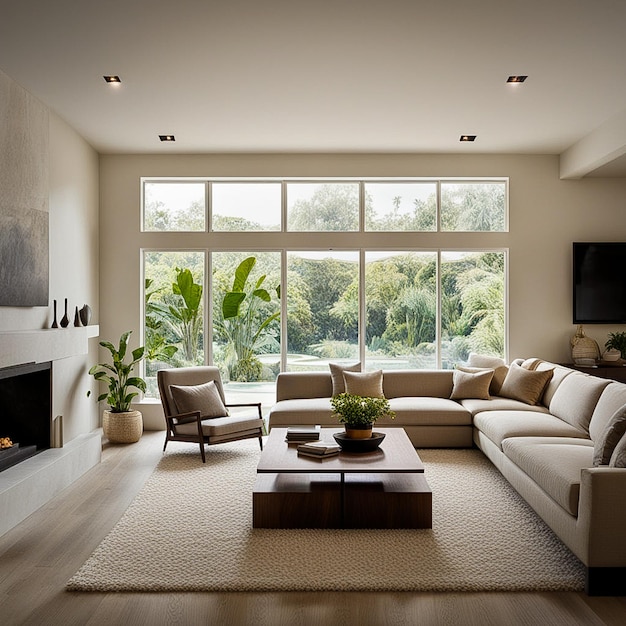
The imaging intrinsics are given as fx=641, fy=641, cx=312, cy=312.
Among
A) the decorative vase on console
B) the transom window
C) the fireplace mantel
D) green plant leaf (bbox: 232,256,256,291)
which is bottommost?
the decorative vase on console

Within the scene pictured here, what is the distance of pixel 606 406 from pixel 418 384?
8.97 feet

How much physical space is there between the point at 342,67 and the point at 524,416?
10.9 ft

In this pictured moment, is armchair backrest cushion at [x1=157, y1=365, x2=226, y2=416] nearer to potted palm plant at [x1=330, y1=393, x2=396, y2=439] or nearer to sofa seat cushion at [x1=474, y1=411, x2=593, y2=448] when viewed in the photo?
potted palm plant at [x1=330, y1=393, x2=396, y2=439]

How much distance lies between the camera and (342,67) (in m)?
4.93

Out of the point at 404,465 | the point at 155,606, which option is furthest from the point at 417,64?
the point at 155,606

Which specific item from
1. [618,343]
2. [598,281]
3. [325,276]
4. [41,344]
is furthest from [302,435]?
[598,281]

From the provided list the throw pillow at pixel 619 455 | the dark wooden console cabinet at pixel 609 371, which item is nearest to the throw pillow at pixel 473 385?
the dark wooden console cabinet at pixel 609 371

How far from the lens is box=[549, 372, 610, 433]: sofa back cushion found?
514cm

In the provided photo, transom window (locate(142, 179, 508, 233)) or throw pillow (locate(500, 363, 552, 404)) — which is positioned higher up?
transom window (locate(142, 179, 508, 233))

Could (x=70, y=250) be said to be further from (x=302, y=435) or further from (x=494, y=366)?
(x=494, y=366)

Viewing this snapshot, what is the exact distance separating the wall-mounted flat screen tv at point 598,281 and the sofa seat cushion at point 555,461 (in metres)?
3.25

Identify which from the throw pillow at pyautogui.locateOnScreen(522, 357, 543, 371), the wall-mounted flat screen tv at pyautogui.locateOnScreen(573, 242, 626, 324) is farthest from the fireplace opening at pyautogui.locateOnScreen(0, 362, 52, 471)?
the wall-mounted flat screen tv at pyautogui.locateOnScreen(573, 242, 626, 324)

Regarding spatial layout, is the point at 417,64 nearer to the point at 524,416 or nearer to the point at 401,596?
the point at 524,416

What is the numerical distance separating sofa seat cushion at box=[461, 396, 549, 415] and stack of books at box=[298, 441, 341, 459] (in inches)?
88.7
